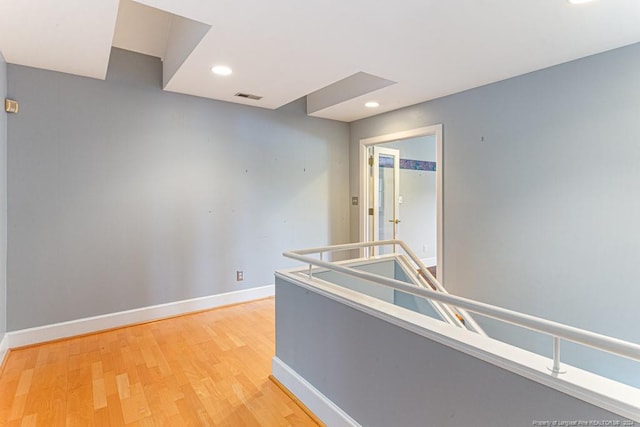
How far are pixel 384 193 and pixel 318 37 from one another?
2.98 m

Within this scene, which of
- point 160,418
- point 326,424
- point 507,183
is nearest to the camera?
point 326,424

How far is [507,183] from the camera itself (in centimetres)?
287

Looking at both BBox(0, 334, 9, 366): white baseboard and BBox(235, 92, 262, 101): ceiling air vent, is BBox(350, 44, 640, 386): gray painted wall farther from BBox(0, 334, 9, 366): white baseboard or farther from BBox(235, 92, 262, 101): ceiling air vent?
BBox(0, 334, 9, 366): white baseboard

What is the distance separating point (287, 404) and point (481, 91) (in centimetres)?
Answer: 304


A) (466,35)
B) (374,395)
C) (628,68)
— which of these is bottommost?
(374,395)

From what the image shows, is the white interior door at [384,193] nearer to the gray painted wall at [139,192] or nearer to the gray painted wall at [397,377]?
the gray painted wall at [139,192]

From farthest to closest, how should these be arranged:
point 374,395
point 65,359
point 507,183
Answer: point 507,183 → point 65,359 → point 374,395

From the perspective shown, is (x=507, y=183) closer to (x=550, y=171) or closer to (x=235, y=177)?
(x=550, y=171)

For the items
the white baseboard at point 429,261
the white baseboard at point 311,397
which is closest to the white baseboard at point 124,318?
the white baseboard at point 311,397

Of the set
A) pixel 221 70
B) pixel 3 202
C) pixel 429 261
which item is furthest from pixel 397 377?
pixel 429 261

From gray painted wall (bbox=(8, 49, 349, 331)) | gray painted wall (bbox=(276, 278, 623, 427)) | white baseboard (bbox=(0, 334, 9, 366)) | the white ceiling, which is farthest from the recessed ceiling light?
white baseboard (bbox=(0, 334, 9, 366))

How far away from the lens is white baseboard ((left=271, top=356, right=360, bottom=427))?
164cm

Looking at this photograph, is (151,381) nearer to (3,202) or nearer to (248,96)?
(3,202)

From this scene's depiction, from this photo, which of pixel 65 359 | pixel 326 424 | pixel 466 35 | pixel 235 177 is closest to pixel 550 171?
pixel 466 35
